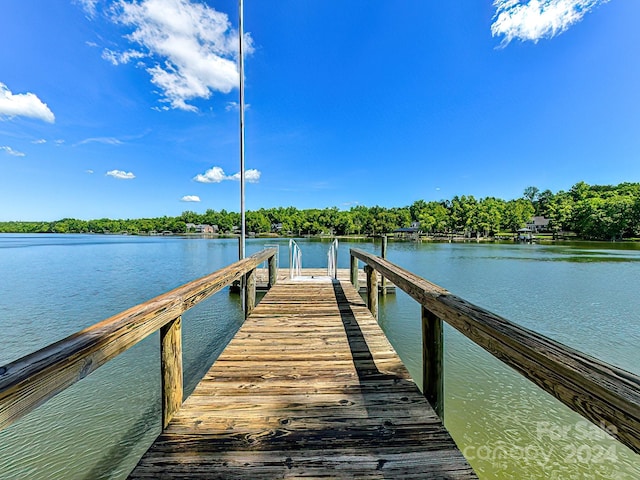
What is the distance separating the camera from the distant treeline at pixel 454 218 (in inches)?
1980

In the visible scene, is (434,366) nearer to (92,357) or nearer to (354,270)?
(92,357)

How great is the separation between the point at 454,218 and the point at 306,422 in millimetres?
78533

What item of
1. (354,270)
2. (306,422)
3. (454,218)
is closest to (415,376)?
(354,270)

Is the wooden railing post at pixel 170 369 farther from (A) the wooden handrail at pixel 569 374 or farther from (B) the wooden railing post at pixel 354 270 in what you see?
(B) the wooden railing post at pixel 354 270

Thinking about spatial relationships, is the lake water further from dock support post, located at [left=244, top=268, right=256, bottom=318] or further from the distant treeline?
the distant treeline

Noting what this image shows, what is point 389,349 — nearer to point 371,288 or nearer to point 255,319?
point 255,319

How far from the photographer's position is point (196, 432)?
1623 millimetres

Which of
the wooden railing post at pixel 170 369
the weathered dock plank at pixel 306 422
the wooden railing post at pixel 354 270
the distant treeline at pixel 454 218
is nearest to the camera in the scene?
the weathered dock plank at pixel 306 422

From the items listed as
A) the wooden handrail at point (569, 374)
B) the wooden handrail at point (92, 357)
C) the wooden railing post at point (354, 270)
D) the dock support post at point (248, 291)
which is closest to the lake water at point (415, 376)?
the dock support post at point (248, 291)

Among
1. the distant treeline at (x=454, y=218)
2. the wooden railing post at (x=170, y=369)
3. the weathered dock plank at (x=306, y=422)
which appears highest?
the distant treeline at (x=454, y=218)

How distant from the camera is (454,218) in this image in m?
72.6

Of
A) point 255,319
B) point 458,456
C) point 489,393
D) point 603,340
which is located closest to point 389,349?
point 458,456

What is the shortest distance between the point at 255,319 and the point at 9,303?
1066cm

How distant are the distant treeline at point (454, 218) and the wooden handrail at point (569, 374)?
2573 inches
